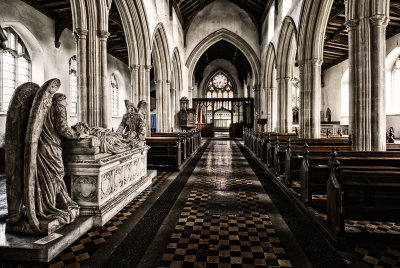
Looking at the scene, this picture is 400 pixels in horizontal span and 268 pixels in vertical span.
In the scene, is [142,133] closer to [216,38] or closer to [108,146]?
[108,146]

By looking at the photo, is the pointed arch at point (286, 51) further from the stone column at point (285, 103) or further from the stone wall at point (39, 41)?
the stone wall at point (39, 41)

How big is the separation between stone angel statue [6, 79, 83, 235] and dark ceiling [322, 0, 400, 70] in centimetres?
1169

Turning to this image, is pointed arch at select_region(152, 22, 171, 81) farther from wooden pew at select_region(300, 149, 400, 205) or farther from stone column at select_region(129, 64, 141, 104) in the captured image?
wooden pew at select_region(300, 149, 400, 205)

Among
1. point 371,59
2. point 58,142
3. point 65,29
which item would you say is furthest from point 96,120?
point 65,29

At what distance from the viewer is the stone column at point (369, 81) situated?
5598mm

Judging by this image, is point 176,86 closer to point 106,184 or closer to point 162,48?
point 162,48

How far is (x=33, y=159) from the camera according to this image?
236cm

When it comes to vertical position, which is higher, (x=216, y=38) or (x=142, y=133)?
(x=216, y=38)

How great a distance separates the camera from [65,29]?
37.7ft

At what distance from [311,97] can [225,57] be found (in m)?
19.5

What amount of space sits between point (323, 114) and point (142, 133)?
20529 mm

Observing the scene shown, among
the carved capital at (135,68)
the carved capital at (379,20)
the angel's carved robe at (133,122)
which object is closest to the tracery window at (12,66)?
the carved capital at (135,68)

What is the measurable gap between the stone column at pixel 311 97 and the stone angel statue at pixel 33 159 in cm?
869

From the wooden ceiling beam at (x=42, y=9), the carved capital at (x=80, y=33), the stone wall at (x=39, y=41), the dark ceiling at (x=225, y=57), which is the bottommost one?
the carved capital at (x=80, y=33)
